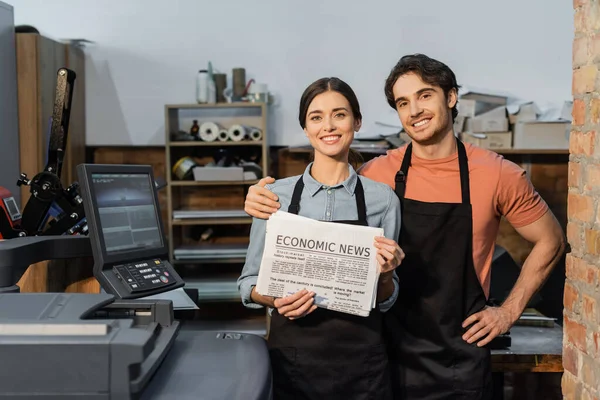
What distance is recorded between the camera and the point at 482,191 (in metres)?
1.91

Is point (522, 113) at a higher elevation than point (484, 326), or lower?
higher

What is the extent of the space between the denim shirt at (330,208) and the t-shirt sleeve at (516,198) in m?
0.34

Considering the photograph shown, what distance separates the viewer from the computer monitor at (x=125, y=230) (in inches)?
69.0

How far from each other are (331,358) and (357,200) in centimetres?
39

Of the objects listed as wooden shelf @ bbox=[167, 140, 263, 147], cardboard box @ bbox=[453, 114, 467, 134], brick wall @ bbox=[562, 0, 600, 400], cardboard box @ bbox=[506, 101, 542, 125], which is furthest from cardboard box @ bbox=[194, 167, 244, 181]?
brick wall @ bbox=[562, 0, 600, 400]

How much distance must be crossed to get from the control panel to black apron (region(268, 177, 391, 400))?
0.37 metres

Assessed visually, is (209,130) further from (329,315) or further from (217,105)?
(329,315)

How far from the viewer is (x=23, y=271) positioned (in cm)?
173

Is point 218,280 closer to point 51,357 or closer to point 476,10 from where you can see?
point 476,10

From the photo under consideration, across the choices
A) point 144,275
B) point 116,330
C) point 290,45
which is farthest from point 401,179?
point 290,45

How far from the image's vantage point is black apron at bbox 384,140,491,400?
6.16 ft

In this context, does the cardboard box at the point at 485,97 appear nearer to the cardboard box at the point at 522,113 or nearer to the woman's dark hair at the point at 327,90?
the cardboard box at the point at 522,113

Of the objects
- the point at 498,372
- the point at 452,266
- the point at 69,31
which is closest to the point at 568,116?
the point at 498,372

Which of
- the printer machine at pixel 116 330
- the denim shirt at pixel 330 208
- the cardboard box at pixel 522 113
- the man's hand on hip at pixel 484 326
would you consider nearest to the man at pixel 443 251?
the man's hand on hip at pixel 484 326
